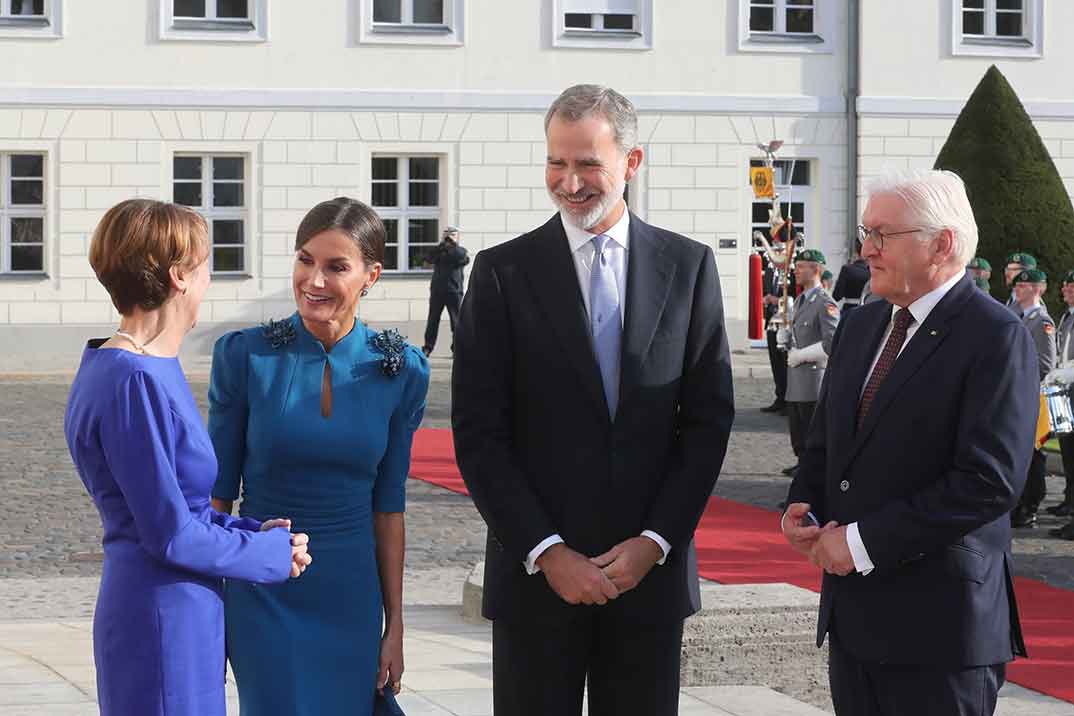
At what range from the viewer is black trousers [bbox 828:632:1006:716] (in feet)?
14.1

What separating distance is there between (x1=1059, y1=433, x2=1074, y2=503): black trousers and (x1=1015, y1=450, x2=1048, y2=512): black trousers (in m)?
0.17

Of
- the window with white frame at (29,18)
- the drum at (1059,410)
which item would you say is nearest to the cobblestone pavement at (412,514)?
the drum at (1059,410)

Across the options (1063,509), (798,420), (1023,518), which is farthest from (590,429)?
(798,420)

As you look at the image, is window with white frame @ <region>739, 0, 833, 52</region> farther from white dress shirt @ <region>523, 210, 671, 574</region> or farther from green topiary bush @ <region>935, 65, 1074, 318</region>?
white dress shirt @ <region>523, 210, 671, 574</region>

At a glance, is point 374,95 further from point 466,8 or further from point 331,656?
point 331,656

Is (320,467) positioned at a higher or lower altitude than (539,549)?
higher

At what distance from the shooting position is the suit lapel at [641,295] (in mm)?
4371

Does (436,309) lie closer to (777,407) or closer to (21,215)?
(21,215)

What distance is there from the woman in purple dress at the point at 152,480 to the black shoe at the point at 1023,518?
9325 millimetres

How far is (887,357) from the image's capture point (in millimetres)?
4496

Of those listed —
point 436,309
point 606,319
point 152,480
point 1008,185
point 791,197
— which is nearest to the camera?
point 152,480

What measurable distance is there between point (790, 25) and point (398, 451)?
82.0ft

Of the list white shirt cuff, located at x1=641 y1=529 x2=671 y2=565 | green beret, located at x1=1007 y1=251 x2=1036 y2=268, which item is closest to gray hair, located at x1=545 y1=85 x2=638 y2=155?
white shirt cuff, located at x1=641 y1=529 x2=671 y2=565

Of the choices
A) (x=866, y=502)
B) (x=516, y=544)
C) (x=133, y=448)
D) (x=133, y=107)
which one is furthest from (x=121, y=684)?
(x=133, y=107)
